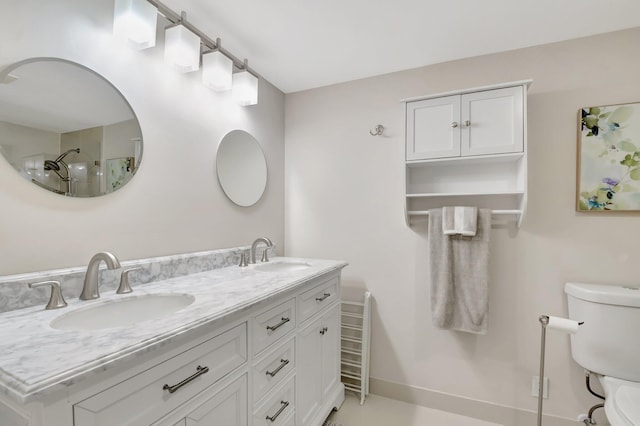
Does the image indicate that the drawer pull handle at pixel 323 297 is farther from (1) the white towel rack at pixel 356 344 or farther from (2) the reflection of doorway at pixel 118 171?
(2) the reflection of doorway at pixel 118 171

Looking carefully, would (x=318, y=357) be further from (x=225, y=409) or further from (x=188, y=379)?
(x=188, y=379)

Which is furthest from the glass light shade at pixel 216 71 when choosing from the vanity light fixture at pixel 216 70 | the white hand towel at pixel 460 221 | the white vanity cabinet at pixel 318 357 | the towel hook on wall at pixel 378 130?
the white hand towel at pixel 460 221

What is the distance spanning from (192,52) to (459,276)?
192 cm

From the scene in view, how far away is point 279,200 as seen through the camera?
2.35m

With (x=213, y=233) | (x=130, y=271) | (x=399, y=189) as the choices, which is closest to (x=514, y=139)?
(x=399, y=189)

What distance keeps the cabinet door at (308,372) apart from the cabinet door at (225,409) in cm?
40

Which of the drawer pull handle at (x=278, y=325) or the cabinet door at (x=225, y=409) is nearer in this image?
the cabinet door at (x=225, y=409)

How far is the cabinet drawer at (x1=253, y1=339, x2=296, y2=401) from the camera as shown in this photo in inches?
44.1

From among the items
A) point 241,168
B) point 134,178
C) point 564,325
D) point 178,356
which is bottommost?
point 564,325

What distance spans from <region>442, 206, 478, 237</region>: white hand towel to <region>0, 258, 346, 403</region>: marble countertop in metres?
1.10

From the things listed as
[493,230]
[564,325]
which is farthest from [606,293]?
[493,230]

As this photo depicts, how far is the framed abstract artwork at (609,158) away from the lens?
61.4 inches

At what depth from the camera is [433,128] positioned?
1794 mm

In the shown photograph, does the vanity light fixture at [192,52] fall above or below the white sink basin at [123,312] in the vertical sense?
above
